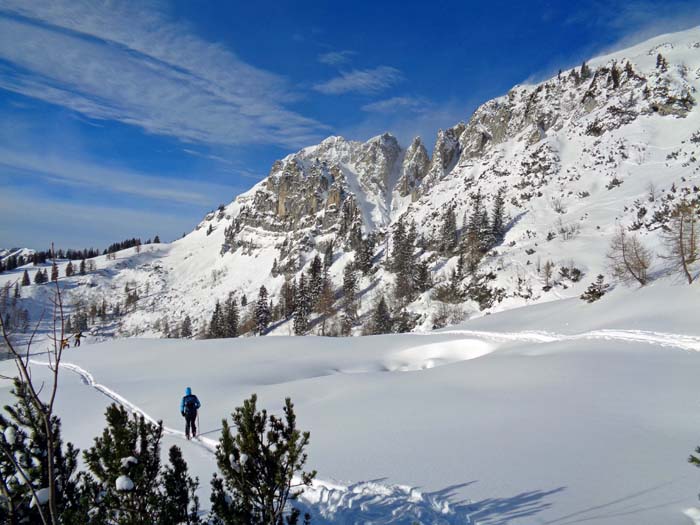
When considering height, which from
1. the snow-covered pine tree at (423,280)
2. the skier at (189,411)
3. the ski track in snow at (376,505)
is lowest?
the ski track in snow at (376,505)

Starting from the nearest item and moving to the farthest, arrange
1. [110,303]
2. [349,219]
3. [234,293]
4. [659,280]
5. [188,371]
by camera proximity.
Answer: [188,371] → [659,280] → [234,293] → [349,219] → [110,303]

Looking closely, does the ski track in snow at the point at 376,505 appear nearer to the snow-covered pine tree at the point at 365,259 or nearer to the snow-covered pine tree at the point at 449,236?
the snow-covered pine tree at the point at 449,236

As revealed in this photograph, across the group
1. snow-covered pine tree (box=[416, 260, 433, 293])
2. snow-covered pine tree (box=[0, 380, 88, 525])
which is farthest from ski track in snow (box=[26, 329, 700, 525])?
snow-covered pine tree (box=[416, 260, 433, 293])

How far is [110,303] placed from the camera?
119 metres

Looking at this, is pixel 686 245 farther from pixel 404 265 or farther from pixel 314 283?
pixel 314 283

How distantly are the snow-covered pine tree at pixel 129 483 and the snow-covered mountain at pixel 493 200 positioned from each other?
97.4ft

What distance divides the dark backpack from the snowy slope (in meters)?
0.71

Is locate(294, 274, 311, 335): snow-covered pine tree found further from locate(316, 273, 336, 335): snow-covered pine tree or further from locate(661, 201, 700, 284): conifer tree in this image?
locate(661, 201, 700, 284): conifer tree

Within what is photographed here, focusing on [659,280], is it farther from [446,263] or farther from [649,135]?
[649,135]

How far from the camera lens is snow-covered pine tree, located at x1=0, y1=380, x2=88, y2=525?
11.5 ft

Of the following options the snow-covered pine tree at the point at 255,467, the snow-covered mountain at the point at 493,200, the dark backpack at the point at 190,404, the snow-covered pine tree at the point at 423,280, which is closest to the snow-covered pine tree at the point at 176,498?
the snow-covered pine tree at the point at 255,467

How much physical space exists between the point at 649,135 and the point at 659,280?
135 ft

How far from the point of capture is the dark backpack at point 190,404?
9617mm

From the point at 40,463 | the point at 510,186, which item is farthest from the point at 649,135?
the point at 40,463
